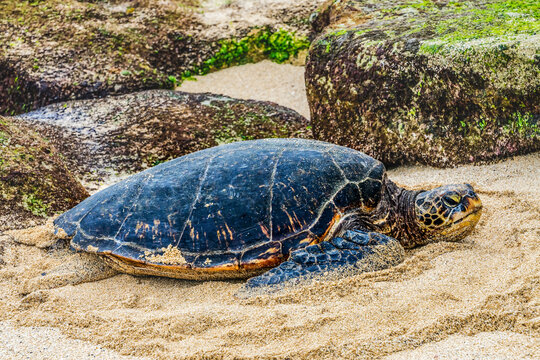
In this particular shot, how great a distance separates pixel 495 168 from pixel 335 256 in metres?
2.07

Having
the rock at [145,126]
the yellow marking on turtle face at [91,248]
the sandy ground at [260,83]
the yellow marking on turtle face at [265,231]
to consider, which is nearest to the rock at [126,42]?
the sandy ground at [260,83]

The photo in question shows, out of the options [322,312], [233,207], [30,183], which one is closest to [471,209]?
[322,312]

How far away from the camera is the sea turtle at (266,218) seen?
124 inches

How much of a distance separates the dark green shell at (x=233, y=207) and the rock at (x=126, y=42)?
3.63 metres

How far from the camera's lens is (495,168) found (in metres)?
4.30

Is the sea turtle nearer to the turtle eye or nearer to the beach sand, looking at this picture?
the turtle eye

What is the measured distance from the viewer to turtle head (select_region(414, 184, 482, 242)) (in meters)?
3.27

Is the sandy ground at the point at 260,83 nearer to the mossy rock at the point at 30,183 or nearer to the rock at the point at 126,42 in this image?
the rock at the point at 126,42

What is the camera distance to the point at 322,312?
2.59m

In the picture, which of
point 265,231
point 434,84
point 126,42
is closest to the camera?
point 265,231

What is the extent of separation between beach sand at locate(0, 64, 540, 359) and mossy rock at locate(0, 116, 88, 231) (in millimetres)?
604

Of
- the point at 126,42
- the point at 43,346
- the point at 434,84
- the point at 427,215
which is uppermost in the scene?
the point at 126,42

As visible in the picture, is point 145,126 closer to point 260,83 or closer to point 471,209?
point 260,83

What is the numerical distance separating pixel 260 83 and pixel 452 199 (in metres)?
4.48
